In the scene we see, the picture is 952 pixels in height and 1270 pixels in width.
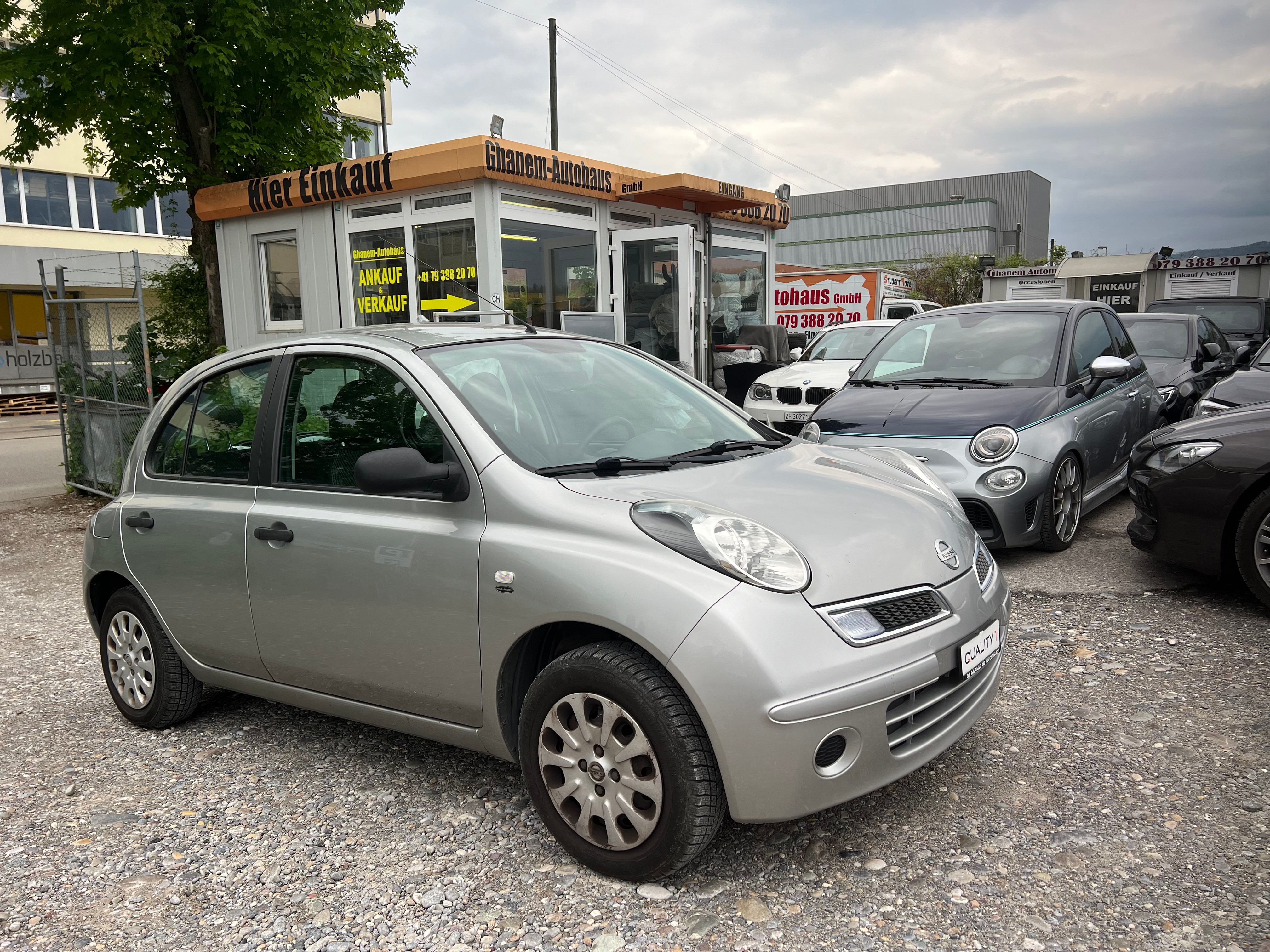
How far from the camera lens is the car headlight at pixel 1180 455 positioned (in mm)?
5129

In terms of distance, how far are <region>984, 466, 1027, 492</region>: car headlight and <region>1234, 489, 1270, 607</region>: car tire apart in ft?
4.04

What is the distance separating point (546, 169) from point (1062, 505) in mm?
6260

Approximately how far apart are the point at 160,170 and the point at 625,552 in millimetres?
11715

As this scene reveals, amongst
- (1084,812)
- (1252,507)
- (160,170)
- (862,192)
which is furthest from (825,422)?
(862,192)

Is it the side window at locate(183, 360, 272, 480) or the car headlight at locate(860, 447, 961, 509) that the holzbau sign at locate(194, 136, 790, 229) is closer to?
the side window at locate(183, 360, 272, 480)

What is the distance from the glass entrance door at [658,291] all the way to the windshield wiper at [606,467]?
25.8ft

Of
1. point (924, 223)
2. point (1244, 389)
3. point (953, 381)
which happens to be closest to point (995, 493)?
point (953, 381)

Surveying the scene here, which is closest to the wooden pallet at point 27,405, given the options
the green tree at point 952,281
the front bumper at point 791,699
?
the front bumper at point 791,699

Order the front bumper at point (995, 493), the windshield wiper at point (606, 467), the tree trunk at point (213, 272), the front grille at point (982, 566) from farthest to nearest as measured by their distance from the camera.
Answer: the tree trunk at point (213, 272) → the front bumper at point (995, 493) → the front grille at point (982, 566) → the windshield wiper at point (606, 467)

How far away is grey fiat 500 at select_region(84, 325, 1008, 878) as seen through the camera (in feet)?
8.46

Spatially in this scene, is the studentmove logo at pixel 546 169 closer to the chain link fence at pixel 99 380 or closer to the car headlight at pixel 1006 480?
the chain link fence at pixel 99 380

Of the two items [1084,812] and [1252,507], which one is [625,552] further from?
[1252,507]

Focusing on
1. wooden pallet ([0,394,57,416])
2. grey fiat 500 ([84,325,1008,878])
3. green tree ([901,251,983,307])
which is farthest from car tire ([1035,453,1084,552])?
green tree ([901,251,983,307])

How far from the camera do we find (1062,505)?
6.27m
